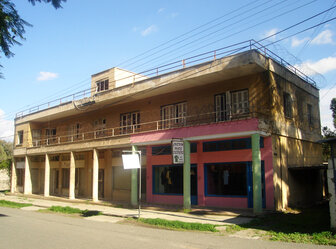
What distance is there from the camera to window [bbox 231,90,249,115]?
1780 centimetres

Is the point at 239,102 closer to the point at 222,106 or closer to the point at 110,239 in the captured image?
the point at 222,106

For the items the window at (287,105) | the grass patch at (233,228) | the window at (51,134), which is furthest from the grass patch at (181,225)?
the window at (51,134)

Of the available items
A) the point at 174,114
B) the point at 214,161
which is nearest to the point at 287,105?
the point at 214,161

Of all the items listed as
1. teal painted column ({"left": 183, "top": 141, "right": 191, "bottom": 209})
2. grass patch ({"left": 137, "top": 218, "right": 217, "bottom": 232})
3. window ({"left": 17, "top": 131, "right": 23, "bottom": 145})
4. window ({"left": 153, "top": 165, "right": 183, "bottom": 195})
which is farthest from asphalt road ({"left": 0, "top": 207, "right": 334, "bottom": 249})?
window ({"left": 17, "top": 131, "right": 23, "bottom": 145})

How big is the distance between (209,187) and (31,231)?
10410 millimetres

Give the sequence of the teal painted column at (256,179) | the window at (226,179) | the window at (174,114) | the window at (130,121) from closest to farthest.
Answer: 1. the teal painted column at (256,179)
2. the window at (226,179)
3. the window at (174,114)
4. the window at (130,121)

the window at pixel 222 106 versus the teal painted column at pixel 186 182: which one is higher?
the window at pixel 222 106

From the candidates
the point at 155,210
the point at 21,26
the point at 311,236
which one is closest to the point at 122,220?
the point at 155,210

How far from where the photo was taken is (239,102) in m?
18.0

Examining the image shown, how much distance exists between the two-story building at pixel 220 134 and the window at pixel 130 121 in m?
0.08

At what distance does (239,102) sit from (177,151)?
4692 mm

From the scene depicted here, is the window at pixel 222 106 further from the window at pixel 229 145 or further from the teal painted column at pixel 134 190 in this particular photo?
the teal painted column at pixel 134 190

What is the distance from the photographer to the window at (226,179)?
17438 millimetres

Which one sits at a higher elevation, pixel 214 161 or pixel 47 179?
pixel 214 161
